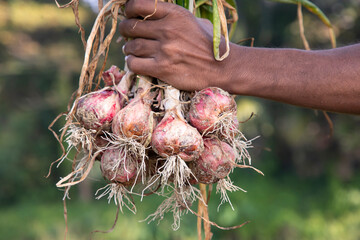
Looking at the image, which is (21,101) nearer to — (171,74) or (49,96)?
(49,96)

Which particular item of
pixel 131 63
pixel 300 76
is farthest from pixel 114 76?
pixel 300 76

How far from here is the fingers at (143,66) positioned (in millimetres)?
1068

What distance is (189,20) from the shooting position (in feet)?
3.46

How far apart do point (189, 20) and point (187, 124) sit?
0.29m

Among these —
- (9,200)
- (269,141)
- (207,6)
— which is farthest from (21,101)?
(207,6)

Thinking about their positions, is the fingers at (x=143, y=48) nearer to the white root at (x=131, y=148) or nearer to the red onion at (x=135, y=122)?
the red onion at (x=135, y=122)

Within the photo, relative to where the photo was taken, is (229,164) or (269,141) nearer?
(229,164)

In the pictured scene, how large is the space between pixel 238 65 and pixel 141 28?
29 cm

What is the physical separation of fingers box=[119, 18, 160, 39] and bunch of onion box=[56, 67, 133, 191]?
13cm

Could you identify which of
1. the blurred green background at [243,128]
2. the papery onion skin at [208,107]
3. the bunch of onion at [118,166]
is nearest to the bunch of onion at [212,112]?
the papery onion skin at [208,107]

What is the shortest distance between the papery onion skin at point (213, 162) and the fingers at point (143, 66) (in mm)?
250

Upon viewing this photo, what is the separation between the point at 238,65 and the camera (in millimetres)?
1067

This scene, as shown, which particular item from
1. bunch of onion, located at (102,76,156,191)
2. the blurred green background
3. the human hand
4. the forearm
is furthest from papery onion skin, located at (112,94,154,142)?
the blurred green background

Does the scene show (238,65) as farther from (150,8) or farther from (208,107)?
(150,8)
